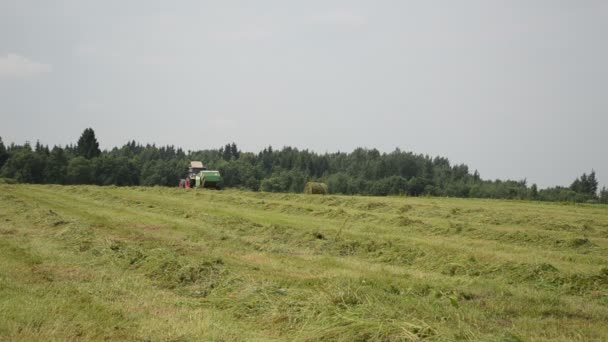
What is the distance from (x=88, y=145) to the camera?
3674 inches

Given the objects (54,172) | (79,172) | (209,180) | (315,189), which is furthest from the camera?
(54,172)

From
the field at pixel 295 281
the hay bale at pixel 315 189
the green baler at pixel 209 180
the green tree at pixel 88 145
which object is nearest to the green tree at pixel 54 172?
the green tree at pixel 88 145

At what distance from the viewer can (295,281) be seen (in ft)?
29.1

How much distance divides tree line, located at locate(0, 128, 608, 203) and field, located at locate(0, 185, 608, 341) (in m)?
31.1

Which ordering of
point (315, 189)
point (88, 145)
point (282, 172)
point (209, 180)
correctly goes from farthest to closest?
point (282, 172)
point (88, 145)
point (209, 180)
point (315, 189)

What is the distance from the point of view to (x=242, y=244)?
13.9 m

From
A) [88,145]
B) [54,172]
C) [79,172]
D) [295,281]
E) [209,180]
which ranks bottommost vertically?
[295,281]

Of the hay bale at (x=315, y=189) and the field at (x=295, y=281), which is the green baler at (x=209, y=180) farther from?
the field at (x=295, y=281)

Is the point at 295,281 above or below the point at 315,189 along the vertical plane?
below

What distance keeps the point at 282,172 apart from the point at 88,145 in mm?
40850

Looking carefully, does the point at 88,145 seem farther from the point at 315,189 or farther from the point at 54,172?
the point at 315,189

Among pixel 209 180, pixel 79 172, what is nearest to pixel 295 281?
pixel 209 180

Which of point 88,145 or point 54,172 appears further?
point 88,145

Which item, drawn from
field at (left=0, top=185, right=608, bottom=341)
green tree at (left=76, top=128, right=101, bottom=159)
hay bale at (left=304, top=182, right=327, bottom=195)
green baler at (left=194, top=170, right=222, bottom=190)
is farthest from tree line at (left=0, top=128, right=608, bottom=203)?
field at (left=0, top=185, right=608, bottom=341)
